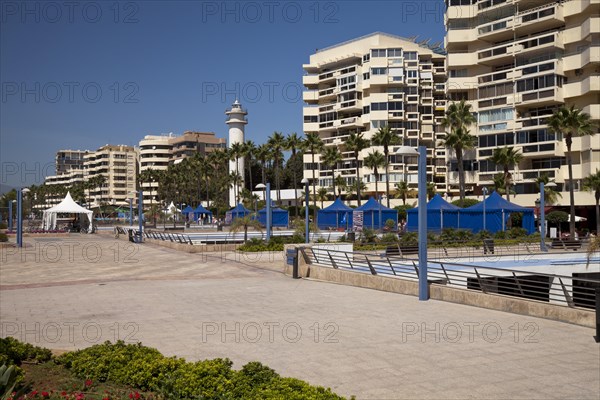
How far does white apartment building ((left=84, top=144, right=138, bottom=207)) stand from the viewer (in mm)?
157125

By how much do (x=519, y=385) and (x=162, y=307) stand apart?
9692 mm

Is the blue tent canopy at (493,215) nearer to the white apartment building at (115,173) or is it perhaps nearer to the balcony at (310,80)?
the balcony at (310,80)

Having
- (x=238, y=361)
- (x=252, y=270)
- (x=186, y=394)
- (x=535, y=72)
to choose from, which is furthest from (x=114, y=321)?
(x=535, y=72)

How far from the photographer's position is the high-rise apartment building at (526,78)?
5288 cm

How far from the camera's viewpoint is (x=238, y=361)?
9.42m

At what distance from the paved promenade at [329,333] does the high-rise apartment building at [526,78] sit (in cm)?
4036

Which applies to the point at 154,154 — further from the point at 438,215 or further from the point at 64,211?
the point at 438,215

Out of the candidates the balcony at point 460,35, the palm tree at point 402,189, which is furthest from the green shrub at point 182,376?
the palm tree at point 402,189

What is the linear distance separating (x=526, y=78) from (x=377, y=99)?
22.8 meters

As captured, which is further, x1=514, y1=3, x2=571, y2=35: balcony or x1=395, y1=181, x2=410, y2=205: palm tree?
x1=395, y1=181, x2=410, y2=205: palm tree

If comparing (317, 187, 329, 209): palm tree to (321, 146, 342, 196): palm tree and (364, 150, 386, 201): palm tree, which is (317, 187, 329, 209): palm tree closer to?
(321, 146, 342, 196): palm tree

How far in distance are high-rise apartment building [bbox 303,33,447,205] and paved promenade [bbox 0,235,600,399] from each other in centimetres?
5690

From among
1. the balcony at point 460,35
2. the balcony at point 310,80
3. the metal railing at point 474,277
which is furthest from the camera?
the balcony at point 310,80

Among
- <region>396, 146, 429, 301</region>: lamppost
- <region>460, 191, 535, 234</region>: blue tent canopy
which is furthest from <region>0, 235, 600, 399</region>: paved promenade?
<region>460, 191, 535, 234</region>: blue tent canopy
